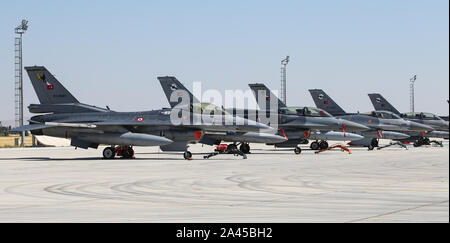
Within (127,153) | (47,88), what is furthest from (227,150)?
(47,88)

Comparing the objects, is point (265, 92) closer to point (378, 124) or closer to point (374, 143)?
point (378, 124)

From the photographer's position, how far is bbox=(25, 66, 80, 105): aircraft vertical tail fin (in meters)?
→ 33.2

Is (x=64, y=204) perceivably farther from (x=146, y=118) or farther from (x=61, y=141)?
(x=61, y=141)

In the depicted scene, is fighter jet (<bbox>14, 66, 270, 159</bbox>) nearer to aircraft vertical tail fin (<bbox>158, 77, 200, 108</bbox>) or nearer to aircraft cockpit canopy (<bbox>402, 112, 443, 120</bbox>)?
aircraft vertical tail fin (<bbox>158, 77, 200, 108</bbox>)

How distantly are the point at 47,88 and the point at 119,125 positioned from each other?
4817mm

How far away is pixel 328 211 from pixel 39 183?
882cm

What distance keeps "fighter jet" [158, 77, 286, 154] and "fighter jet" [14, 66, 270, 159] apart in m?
0.64

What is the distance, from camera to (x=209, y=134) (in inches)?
1371

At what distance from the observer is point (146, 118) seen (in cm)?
3117

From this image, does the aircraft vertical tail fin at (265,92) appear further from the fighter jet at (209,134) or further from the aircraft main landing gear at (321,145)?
the fighter jet at (209,134)

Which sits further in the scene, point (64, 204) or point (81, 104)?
point (81, 104)

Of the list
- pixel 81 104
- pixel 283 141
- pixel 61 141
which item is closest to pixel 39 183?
pixel 81 104

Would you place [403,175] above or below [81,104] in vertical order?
below

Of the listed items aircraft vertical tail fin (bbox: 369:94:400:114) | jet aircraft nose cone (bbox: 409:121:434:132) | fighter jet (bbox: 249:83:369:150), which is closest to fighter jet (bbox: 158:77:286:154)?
fighter jet (bbox: 249:83:369:150)
